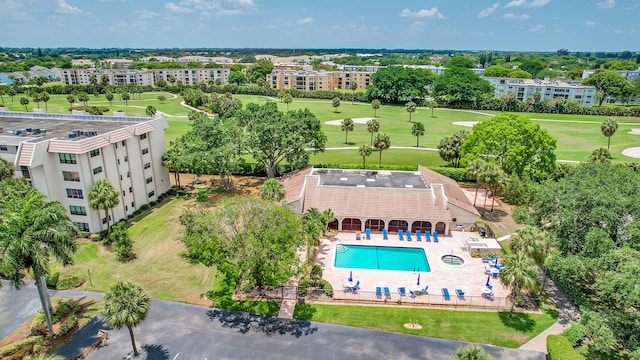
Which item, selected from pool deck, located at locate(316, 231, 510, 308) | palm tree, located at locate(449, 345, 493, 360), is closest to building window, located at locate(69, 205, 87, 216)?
pool deck, located at locate(316, 231, 510, 308)

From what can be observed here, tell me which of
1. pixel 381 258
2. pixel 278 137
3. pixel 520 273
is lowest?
pixel 381 258

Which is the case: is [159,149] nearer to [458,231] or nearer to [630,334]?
[458,231]

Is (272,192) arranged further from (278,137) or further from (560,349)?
(560,349)

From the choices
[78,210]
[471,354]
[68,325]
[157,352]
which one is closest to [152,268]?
[68,325]

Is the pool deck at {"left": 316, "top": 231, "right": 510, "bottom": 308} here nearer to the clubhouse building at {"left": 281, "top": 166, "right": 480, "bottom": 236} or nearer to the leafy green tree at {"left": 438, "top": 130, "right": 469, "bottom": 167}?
the clubhouse building at {"left": 281, "top": 166, "right": 480, "bottom": 236}

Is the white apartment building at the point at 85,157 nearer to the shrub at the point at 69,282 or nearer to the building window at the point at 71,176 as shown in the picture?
the building window at the point at 71,176

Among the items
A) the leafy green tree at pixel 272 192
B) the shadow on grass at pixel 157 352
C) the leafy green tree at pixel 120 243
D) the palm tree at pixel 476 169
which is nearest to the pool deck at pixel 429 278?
the leafy green tree at pixel 272 192
